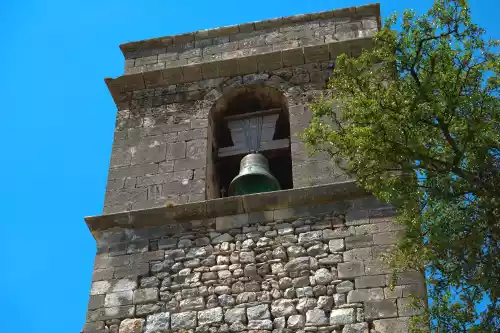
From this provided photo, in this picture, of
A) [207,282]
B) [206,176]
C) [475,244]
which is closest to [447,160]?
[475,244]

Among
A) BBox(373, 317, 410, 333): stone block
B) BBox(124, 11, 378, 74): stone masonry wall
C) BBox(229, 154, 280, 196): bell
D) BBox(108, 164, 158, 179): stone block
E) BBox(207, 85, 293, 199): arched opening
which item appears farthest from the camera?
BBox(124, 11, 378, 74): stone masonry wall

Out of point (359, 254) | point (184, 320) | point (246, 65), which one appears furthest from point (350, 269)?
point (246, 65)

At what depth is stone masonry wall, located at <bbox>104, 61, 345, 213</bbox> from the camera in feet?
36.4

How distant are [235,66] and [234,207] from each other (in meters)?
2.69

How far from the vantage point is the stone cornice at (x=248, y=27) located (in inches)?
514

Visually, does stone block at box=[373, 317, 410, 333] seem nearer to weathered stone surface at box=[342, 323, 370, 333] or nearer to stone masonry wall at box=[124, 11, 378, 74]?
weathered stone surface at box=[342, 323, 370, 333]

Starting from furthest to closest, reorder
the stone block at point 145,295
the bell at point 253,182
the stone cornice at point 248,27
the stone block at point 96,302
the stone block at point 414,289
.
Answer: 1. the stone cornice at point 248,27
2. the bell at point 253,182
3. the stone block at point 96,302
4. the stone block at point 145,295
5. the stone block at point 414,289

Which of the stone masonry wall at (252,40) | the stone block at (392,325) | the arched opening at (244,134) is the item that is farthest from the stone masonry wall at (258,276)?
the stone masonry wall at (252,40)

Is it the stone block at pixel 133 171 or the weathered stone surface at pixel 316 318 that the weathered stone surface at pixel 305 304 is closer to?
the weathered stone surface at pixel 316 318

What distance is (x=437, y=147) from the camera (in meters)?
7.95

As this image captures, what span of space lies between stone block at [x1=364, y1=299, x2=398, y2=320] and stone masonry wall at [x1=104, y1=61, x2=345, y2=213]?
194 cm

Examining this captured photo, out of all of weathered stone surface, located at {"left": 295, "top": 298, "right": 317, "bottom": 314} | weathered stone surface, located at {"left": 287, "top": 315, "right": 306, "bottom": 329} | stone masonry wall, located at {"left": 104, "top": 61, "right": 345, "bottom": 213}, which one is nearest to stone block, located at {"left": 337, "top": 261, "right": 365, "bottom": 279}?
weathered stone surface, located at {"left": 295, "top": 298, "right": 317, "bottom": 314}

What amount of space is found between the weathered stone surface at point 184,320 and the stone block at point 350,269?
1.50m

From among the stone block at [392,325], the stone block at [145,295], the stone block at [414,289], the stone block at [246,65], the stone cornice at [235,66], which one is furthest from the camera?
the stone block at [246,65]
